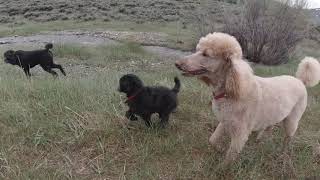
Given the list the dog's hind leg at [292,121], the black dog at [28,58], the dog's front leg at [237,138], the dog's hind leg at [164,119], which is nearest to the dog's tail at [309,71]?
the dog's hind leg at [292,121]

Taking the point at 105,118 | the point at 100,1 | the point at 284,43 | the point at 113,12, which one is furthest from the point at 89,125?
the point at 100,1

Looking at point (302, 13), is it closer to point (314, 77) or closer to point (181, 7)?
point (314, 77)

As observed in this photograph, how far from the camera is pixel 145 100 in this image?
4781 millimetres

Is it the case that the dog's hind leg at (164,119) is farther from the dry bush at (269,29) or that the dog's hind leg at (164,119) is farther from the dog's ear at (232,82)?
the dry bush at (269,29)

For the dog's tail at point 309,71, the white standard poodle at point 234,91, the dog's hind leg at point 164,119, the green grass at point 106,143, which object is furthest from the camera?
the dog's tail at point 309,71

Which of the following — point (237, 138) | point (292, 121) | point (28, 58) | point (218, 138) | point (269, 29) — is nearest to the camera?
point (237, 138)

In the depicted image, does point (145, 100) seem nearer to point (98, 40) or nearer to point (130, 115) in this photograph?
Result: point (130, 115)

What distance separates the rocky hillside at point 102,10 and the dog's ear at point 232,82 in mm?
23502

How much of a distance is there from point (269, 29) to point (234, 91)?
1135 centimetres

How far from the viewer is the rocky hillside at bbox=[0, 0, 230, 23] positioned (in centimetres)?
2950

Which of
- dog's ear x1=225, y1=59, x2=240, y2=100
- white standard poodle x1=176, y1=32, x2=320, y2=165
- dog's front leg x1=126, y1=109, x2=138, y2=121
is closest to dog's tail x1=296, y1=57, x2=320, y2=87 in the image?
white standard poodle x1=176, y1=32, x2=320, y2=165

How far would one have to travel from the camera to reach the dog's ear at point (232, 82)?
411cm

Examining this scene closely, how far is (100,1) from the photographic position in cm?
3528

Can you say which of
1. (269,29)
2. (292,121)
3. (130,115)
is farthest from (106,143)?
(269,29)
